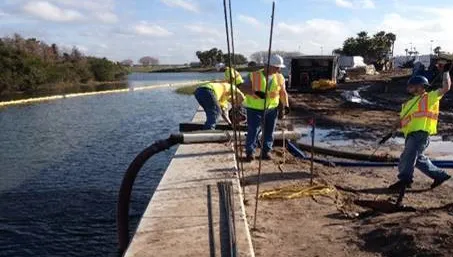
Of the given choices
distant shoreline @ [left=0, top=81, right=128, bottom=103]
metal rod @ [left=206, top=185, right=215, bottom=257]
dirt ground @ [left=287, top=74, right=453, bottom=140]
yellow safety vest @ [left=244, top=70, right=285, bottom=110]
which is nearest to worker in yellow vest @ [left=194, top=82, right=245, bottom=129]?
yellow safety vest @ [left=244, top=70, right=285, bottom=110]

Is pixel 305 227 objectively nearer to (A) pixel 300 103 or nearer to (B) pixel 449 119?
(B) pixel 449 119

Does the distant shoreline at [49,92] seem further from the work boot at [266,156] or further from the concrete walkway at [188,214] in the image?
the concrete walkway at [188,214]

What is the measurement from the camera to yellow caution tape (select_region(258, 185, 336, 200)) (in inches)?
293

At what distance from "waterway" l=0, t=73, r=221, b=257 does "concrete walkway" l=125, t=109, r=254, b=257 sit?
1774 millimetres

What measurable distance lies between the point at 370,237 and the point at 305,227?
2.61 feet

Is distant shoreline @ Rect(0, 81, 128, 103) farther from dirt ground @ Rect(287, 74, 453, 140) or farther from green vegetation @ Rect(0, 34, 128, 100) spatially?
dirt ground @ Rect(287, 74, 453, 140)

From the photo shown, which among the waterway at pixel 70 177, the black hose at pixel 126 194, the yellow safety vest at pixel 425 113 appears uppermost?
the yellow safety vest at pixel 425 113

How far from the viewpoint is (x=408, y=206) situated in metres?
6.95

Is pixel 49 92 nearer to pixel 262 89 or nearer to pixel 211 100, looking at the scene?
pixel 211 100

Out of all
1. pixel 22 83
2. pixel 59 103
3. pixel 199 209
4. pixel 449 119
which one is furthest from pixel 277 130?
pixel 22 83

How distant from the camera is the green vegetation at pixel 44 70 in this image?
56.5m

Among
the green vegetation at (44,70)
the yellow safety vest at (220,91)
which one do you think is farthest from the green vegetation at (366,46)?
the yellow safety vest at (220,91)

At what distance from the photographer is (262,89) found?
9.12 meters

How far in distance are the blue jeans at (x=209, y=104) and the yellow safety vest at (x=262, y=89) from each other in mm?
2015
